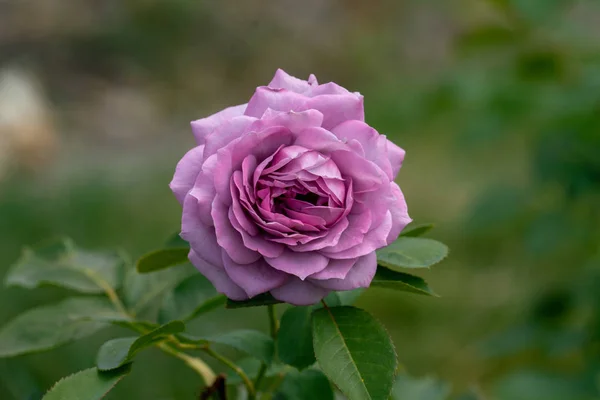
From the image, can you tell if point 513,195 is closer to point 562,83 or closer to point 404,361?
point 562,83

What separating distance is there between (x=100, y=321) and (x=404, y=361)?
78.0 inches

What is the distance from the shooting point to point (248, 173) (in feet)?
2.04

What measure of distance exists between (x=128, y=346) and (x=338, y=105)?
0.94ft

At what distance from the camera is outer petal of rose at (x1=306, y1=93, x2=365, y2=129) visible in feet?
2.07

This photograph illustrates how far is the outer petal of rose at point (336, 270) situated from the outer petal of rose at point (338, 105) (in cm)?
12

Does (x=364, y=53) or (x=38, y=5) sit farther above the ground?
(x=38, y=5)

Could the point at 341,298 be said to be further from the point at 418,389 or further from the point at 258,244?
the point at 418,389

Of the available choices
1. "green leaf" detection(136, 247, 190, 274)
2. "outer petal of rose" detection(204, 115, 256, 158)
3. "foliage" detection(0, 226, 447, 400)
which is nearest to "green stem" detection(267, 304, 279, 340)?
"foliage" detection(0, 226, 447, 400)

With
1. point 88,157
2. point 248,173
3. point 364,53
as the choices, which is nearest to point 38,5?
point 88,157

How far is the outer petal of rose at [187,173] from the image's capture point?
63 cm

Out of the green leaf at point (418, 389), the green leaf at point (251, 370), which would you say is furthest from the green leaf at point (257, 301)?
the green leaf at point (418, 389)

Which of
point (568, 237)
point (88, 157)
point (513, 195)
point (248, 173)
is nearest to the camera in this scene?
point (248, 173)

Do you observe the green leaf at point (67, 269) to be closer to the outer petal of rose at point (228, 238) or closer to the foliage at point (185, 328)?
the foliage at point (185, 328)

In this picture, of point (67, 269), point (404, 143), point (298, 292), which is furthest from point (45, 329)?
point (404, 143)
